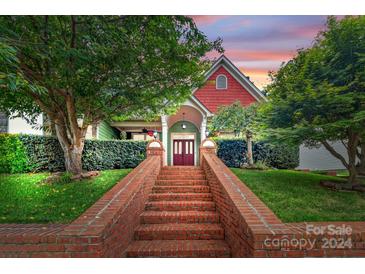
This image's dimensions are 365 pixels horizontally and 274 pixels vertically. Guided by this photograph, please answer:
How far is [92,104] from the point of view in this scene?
5766 mm

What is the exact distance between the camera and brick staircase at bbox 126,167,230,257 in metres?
3.63

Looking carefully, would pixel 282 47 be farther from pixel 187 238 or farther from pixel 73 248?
pixel 73 248

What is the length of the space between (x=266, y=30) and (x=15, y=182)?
639cm

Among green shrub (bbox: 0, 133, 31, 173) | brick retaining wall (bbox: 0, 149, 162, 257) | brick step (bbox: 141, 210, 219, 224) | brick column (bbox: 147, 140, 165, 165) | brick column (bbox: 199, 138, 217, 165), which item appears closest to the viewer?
brick retaining wall (bbox: 0, 149, 162, 257)

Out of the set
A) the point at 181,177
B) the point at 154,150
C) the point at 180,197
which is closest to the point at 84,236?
the point at 180,197

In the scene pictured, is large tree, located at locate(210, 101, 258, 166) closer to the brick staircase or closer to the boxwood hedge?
the boxwood hedge

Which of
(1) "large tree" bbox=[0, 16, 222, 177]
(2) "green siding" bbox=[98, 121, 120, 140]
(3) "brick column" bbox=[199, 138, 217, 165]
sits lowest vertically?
(3) "brick column" bbox=[199, 138, 217, 165]

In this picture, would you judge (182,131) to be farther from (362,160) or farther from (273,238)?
(273,238)

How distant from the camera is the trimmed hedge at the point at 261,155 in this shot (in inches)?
347

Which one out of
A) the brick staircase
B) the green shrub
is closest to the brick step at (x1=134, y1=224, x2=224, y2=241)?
the brick staircase

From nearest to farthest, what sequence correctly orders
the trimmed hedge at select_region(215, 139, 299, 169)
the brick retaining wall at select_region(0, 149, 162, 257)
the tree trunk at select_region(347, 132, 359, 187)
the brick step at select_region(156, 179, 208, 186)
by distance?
the brick retaining wall at select_region(0, 149, 162, 257) < the tree trunk at select_region(347, 132, 359, 187) < the brick step at select_region(156, 179, 208, 186) < the trimmed hedge at select_region(215, 139, 299, 169)

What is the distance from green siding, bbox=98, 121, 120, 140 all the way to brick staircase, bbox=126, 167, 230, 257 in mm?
5151
